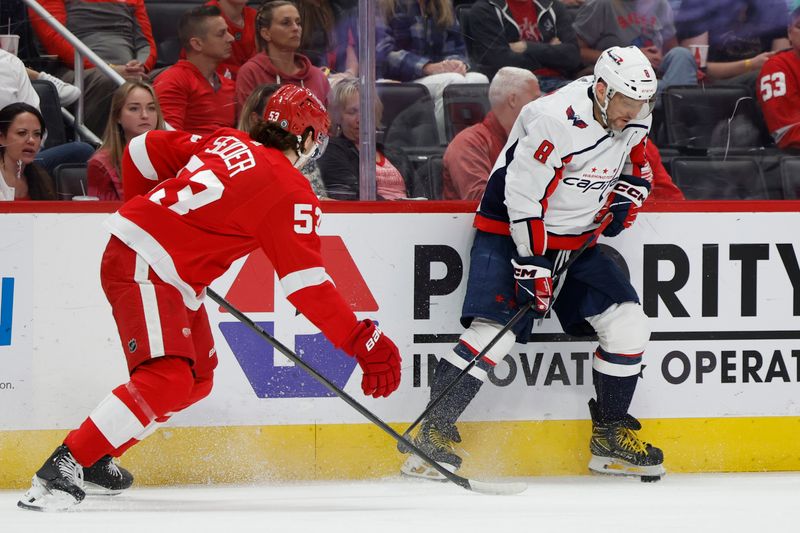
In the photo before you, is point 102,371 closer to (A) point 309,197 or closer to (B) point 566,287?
(A) point 309,197

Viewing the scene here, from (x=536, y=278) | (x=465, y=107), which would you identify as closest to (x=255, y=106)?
(x=465, y=107)

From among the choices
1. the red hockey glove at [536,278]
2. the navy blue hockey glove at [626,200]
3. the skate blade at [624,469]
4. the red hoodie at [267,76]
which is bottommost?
the skate blade at [624,469]

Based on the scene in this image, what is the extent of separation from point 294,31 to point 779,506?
2029 millimetres

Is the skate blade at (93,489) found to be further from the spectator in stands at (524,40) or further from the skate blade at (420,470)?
the spectator in stands at (524,40)

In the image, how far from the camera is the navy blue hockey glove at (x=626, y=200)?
3898mm

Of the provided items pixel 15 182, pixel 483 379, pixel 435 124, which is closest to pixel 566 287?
pixel 483 379

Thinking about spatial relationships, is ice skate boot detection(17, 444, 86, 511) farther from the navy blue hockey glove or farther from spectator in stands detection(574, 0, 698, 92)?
spectator in stands detection(574, 0, 698, 92)

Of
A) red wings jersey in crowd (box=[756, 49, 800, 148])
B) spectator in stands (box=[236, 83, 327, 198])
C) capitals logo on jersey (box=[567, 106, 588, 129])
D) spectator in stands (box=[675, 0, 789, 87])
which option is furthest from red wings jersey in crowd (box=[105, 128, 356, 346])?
red wings jersey in crowd (box=[756, 49, 800, 148])

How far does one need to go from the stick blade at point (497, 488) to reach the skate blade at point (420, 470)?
0.23m

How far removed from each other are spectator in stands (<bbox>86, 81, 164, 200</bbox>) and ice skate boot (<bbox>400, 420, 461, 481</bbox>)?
1.20 meters

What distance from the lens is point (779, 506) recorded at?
A: 3.54 meters

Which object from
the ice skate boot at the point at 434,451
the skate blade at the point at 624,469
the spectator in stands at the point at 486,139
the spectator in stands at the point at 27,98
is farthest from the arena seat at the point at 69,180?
the skate blade at the point at 624,469

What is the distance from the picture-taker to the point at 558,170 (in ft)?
12.4

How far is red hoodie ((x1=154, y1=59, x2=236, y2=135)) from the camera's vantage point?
3975 millimetres
